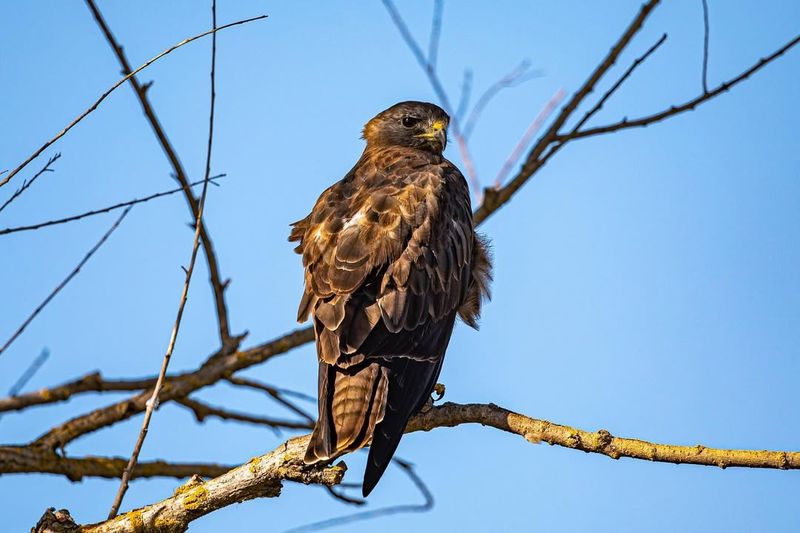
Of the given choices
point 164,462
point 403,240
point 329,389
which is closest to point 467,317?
point 403,240

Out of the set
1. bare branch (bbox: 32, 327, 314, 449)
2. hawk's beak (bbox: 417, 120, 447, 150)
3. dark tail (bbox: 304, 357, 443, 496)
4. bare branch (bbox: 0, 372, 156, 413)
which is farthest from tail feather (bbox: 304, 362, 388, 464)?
hawk's beak (bbox: 417, 120, 447, 150)

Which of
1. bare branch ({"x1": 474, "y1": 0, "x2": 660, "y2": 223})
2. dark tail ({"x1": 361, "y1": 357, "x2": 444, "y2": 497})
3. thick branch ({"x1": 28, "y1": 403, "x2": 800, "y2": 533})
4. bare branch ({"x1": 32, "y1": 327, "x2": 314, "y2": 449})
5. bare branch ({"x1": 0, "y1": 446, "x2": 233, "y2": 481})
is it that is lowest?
thick branch ({"x1": 28, "y1": 403, "x2": 800, "y2": 533})

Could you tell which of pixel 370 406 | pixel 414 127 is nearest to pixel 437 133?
pixel 414 127

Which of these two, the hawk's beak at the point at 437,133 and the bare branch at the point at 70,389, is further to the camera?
the hawk's beak at the point at 437,133

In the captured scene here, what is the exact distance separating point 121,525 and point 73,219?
1320mm

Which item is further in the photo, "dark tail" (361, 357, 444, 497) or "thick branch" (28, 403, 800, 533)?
"dark tail" (361, 357, 444, 497)

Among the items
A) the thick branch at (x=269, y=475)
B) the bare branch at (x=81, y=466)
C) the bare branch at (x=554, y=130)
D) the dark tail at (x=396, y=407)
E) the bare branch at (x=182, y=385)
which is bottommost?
the thick branch at (x=269, y=475)

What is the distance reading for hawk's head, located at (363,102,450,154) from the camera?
7.27 m

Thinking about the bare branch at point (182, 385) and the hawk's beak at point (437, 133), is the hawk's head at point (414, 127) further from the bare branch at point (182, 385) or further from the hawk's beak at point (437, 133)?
the bare branch at point (182, 385)

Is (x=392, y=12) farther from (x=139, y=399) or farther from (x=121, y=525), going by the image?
(x=121, y=525)

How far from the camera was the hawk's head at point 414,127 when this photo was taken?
7.27 m

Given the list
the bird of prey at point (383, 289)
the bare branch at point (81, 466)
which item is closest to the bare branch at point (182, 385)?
the bare branch at point (81, 466)

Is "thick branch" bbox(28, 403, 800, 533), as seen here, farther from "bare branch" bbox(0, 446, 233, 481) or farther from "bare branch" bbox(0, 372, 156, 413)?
"bare branch" bbox(0, 372, 156, 413)

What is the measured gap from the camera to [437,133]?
285 inches
